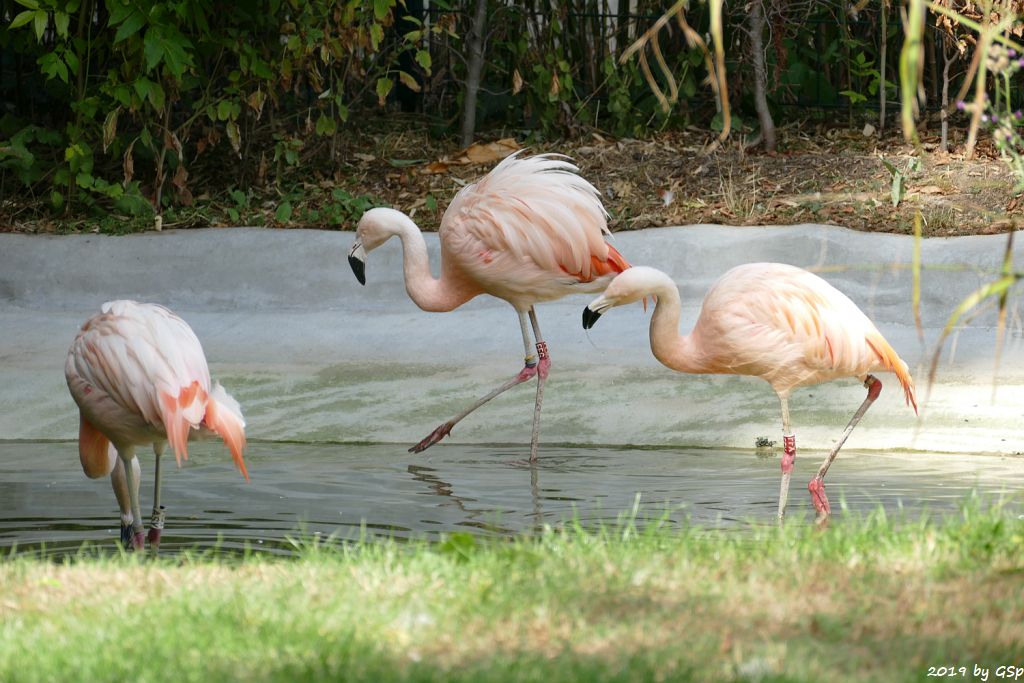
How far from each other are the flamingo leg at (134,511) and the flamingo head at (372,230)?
2.21 m

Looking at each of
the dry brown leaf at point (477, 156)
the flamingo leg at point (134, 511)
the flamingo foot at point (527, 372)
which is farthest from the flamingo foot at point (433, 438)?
the dry brown leaf at point (477, 156)

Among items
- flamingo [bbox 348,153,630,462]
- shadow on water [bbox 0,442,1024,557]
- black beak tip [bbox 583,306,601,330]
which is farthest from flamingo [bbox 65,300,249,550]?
flamingo [bbox 348,153,630,462]

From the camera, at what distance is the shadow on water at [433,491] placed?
4688mm

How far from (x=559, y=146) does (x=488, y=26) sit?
1.09m

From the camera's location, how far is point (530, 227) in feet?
21.0

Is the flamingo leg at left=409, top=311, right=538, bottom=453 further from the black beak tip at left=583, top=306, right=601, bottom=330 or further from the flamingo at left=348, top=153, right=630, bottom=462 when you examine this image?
the black beak tip at left=583, top=306, right=601, bottom=330

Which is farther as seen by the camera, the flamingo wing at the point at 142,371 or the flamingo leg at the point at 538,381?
the flamingo leg at the point at 538,381

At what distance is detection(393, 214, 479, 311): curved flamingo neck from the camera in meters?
6.68

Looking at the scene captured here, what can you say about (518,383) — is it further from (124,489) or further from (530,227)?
(124,489)

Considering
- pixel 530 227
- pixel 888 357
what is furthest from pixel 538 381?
pixel 888 357

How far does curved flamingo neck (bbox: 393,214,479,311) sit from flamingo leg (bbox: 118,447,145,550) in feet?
7.47

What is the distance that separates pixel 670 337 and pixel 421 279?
1.83 metres

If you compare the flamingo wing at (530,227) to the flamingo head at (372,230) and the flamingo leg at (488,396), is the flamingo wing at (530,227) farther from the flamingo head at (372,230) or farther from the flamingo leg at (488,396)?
the flamingo leg at (488,396)

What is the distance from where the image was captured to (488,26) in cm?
1091
